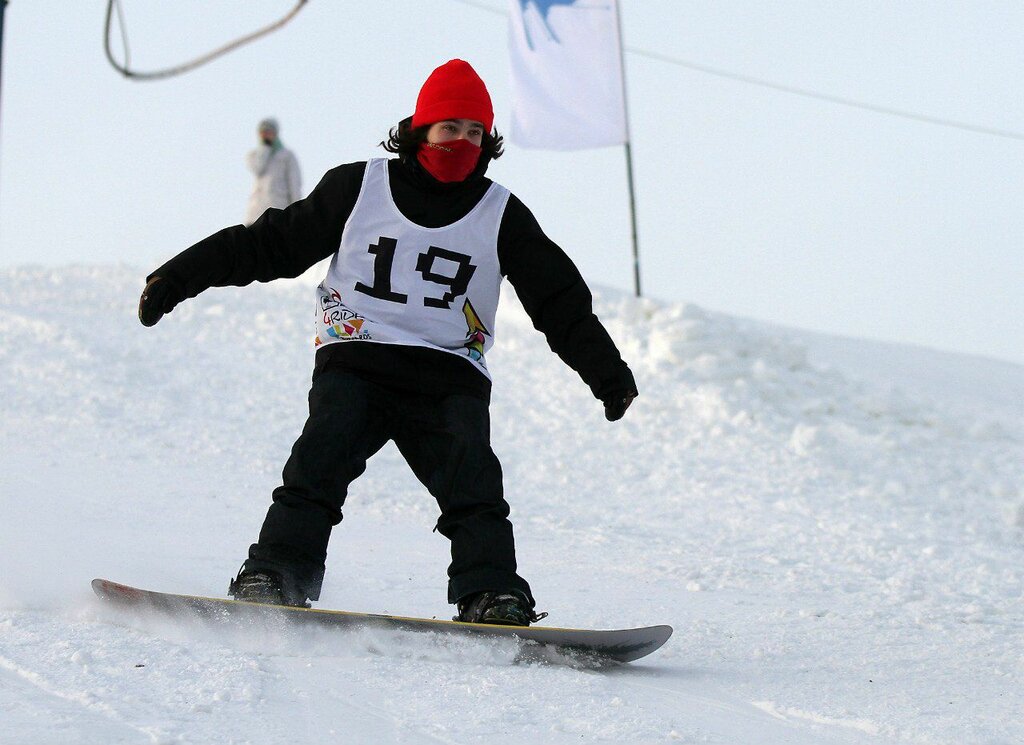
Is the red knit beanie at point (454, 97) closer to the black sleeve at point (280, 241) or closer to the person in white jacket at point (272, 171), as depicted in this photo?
the black sleeve at point (280, 241)

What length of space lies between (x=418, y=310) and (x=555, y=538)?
2159 millimetres

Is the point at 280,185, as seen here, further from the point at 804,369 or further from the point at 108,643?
the point at 108,643

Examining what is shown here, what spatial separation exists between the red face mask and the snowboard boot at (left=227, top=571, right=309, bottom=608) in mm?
1116

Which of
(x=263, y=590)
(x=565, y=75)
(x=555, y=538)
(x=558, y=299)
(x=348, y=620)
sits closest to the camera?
(x=348, y=620)

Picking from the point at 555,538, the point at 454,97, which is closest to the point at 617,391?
the point at 454,97

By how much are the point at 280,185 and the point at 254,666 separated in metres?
9.86

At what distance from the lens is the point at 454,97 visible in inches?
128

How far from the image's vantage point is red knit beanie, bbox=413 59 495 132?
3.24m

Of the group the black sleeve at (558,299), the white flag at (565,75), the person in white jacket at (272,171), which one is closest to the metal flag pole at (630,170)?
the white flag at (565,75)

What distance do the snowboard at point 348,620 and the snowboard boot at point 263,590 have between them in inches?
6.7

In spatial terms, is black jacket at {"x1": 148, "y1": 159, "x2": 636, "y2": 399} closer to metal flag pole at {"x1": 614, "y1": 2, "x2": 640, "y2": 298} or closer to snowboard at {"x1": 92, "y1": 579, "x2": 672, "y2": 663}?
snowboard at {"x1": 92, "y1": 579, "x2": 672, "y2": 663}

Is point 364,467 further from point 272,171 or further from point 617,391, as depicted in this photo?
point 272,171

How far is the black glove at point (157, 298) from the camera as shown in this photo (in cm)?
309

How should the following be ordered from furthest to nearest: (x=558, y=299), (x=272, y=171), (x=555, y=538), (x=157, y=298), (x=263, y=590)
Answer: (x=272, y=171), (x=555, y=538), (x=558, y=299), (x=157, y=298), (x=263, y=590)
